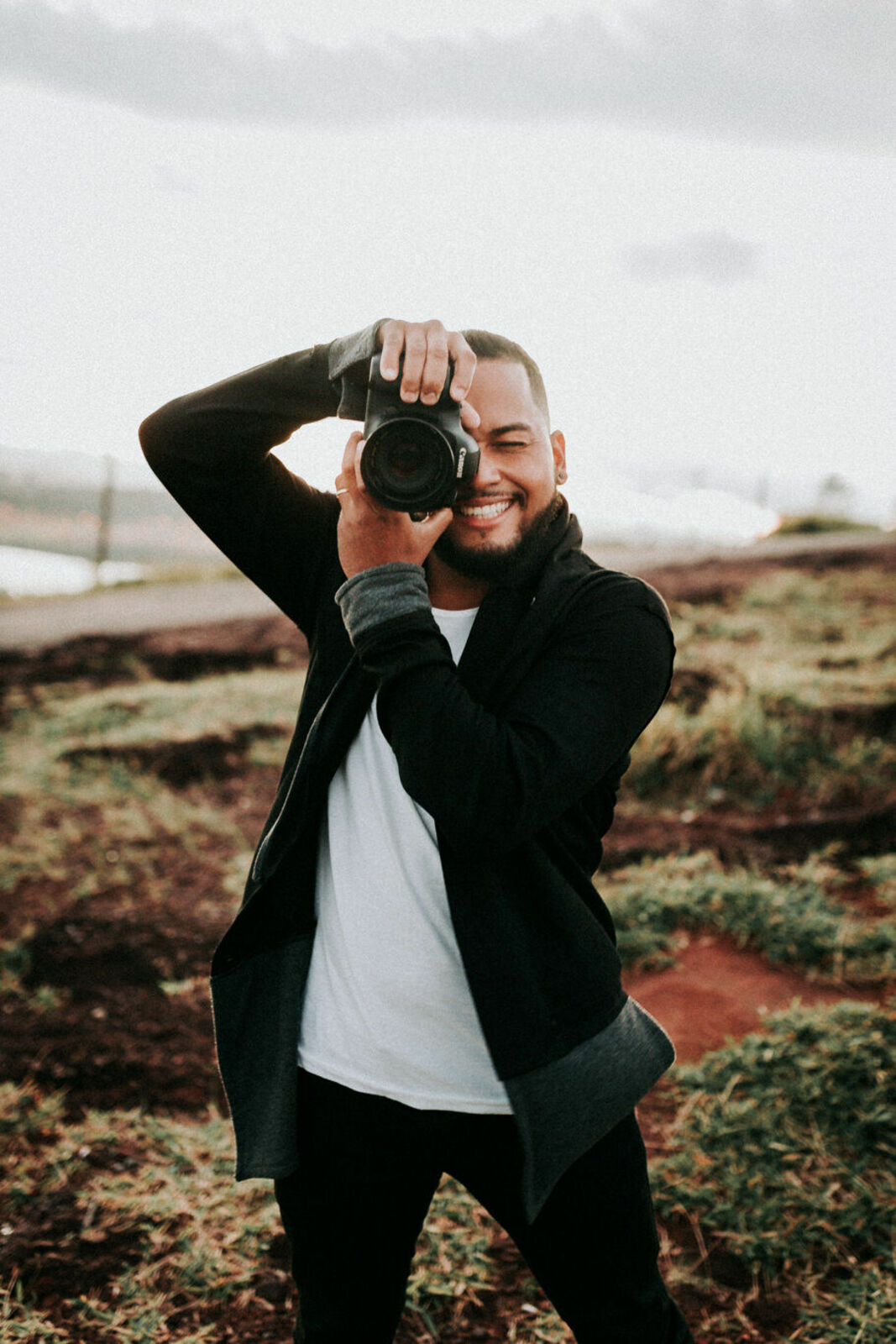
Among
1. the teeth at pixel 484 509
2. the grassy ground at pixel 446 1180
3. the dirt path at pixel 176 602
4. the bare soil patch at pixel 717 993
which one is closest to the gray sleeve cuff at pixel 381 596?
the teeth at pixel 484 509

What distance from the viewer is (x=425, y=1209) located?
148cm

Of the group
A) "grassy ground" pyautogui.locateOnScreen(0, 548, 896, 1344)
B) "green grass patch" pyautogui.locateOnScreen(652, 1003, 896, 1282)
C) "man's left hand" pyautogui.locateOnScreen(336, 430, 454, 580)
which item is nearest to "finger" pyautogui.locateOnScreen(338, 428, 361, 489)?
"man's left hand" pyautogui.locateOnScreen(336, 430, 454, 580)

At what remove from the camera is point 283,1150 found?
1.42m

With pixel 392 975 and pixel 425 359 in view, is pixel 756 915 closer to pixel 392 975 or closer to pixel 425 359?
pixel 392 975

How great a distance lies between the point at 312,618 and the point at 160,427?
1.32 feet

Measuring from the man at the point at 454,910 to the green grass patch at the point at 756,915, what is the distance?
2.29 m

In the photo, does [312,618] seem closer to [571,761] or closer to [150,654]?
[571,761]

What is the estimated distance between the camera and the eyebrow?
153 cm

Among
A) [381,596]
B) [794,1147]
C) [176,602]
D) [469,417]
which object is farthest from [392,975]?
[176,602]

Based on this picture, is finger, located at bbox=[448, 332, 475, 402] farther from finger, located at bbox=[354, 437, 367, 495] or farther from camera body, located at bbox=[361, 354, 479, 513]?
finger, located at bbox=[354, 437, 367, 495]

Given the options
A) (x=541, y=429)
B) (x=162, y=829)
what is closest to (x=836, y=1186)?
(x=541, y=429)

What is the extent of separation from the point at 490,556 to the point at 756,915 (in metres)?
2.73

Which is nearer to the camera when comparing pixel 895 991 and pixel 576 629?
pixel 576 629

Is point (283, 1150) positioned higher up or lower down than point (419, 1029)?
lower down
